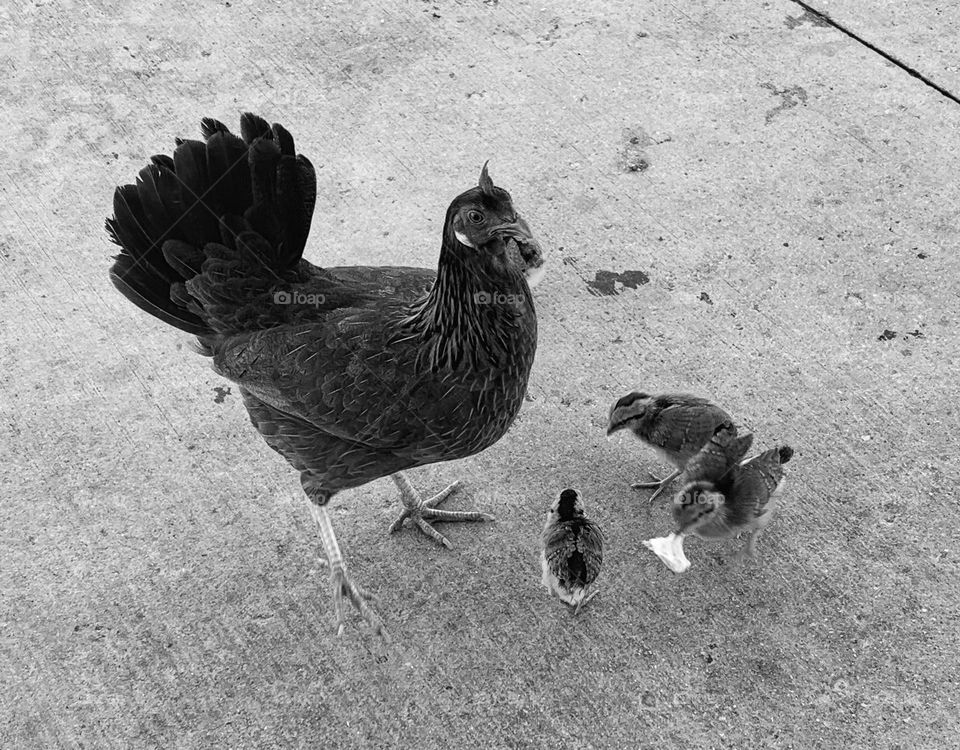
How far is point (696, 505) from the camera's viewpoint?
3307 mm

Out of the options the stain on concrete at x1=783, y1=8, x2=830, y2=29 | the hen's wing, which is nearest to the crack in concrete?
the stain on concrete at x1=783, y1=8, x2=830, y2=29

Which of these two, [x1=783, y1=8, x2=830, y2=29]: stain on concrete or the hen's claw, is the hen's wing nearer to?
the hen's claw

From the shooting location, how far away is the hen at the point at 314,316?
3053 mm

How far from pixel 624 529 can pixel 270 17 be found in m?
4.35

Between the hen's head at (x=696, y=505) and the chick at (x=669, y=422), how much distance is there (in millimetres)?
227

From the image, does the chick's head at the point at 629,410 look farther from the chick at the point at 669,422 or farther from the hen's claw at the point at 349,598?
the hen's claw at the point at 349,598

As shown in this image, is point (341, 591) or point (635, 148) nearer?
point (341, 591)

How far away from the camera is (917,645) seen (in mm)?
3213

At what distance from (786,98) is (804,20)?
2.86ft

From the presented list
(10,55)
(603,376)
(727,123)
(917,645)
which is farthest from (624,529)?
(10,55)

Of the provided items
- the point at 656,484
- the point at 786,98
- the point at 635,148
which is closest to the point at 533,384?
the point at 656,484

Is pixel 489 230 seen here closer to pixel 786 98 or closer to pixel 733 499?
pixel 733 499

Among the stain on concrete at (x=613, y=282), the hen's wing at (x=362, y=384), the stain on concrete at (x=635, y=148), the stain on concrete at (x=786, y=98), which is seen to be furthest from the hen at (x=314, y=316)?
the stain on concrete at (x=786, y=98)

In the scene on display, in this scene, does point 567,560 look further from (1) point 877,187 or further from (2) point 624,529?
(1) point 877,187
